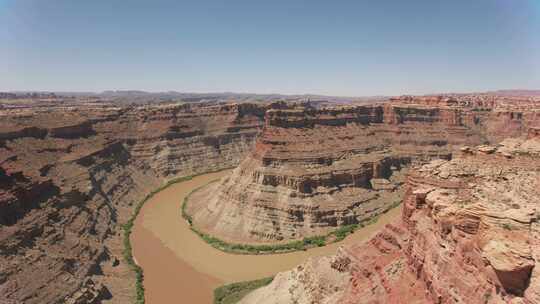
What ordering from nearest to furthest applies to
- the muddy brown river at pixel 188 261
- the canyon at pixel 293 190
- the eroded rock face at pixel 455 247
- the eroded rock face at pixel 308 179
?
the eroded rock face at pixel 455 247, the canyon at pixel 293 190, the muddy brown river at pixel 188 261, the eroded rock face at pixel 308 179

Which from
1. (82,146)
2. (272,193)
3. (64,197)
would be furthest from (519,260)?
(82,146)

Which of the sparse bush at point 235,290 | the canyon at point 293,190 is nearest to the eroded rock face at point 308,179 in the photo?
the canyon at point 293,190

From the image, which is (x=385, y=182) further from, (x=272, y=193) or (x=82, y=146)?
(x=82, y=146)

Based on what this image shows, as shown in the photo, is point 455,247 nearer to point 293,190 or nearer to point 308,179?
point 293,190

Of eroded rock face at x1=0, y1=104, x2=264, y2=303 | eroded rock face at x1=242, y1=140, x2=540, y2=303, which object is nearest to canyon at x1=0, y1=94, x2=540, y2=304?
eroded rock face at x1=242, y1=140, x2=540, y2=303

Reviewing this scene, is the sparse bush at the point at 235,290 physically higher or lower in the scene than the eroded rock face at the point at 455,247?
lower

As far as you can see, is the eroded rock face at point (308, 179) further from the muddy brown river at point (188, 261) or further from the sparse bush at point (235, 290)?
the sparse bush at point (235, 290)

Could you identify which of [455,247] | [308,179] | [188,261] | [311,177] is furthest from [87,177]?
[455,247]
